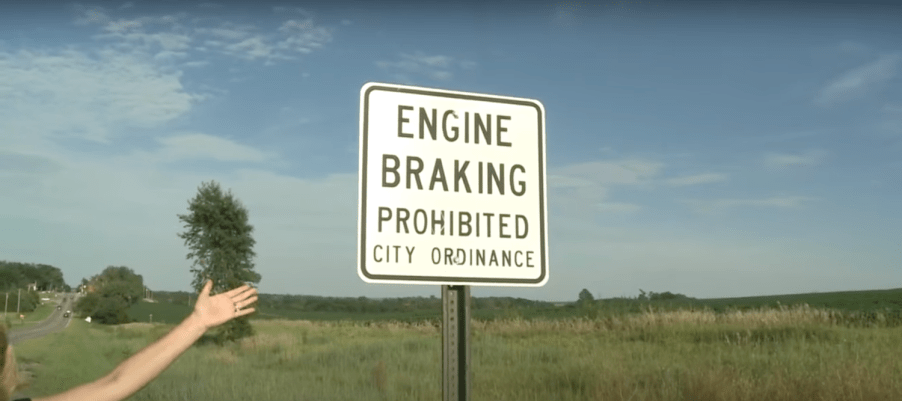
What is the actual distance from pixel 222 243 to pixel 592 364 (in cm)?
2046

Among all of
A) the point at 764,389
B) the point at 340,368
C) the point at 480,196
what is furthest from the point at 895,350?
the point at 480,196

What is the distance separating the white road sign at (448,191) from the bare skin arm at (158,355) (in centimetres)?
57

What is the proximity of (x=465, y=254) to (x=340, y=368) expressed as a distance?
66.1 ft

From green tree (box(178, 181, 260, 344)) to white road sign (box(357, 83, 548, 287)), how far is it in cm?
3009

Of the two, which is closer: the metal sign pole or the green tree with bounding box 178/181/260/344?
the metal sign pole

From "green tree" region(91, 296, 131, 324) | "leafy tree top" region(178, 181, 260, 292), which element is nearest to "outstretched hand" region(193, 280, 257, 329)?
"leafy tree top" region(178, 181, 260, 292)

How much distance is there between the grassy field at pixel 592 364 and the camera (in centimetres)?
1395

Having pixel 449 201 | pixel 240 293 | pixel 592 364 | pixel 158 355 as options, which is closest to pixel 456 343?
pixel 449 201

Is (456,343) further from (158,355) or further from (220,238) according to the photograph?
(220,238)

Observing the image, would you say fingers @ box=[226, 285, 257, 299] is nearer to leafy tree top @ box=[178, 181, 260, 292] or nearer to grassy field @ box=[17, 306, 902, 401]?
grassy field @ box=[17, 306, 902, 401]

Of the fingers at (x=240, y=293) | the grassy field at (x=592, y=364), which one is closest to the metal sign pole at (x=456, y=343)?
the fingers at (x=240, y=293)

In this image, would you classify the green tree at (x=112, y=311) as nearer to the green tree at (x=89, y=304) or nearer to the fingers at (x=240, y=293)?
the green tree at (x=89, y=304)

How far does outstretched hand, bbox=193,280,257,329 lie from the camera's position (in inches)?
113

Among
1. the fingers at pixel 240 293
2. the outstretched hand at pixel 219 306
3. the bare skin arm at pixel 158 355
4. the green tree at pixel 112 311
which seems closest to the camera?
the bare skin arm at pixel 158 355
